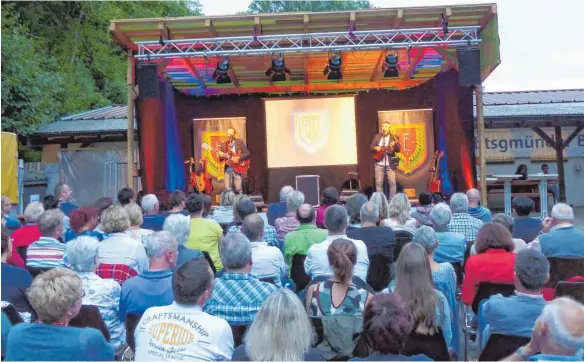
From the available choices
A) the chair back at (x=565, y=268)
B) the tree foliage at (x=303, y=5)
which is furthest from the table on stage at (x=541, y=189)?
the tree foliage at (x=303, y=5)

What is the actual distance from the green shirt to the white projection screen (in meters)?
9.26

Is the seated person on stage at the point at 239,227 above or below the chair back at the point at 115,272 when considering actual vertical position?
above

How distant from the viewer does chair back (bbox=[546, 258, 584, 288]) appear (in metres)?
3.84

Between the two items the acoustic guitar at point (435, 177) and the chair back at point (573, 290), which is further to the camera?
the acoustic guitar at point (435, 177)

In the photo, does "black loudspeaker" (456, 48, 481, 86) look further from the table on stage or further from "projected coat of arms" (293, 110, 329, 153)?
"projected coat of arms" (293, 110, 329, 153)

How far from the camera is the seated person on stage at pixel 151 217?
5.76m

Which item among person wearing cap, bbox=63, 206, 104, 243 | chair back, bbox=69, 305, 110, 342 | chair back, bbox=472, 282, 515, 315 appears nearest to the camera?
chair back, bbox=69, 305, 110, 342

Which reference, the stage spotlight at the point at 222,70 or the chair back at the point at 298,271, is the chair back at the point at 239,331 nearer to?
the chair back at the point at 298,271

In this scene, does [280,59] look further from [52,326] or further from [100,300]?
[52,326]

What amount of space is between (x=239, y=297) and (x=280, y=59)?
797 cm

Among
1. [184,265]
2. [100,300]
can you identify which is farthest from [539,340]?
[100,300]

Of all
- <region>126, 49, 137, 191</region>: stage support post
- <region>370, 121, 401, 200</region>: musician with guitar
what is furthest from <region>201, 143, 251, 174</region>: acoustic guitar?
<region>370, 121, 401, 200</region>: musician with guitar

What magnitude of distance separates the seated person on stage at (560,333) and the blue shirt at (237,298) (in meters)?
1.34

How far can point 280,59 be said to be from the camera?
1048 centimetres
